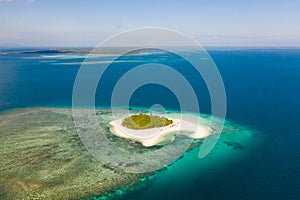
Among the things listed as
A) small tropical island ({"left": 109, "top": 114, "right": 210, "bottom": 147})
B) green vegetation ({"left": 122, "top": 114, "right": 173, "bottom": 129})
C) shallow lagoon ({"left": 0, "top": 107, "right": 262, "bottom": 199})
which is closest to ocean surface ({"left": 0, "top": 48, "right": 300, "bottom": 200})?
shallow lagoon ({"left": 0, "top": 107, "right": 262, "bottom": 199})

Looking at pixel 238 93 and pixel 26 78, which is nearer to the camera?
pixel 238 93

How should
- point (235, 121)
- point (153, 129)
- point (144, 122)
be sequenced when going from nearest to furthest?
point (153, 129), point (144, 122), point (235, 121)

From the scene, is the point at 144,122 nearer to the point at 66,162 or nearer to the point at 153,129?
the point at 153,129

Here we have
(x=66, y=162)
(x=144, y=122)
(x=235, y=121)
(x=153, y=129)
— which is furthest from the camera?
(x=235, y=121)

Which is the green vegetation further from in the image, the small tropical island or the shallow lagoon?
the shallow lagoon

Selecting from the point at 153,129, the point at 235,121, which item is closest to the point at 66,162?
the point at 153,129

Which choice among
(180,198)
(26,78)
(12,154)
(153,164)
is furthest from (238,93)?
(26,78)

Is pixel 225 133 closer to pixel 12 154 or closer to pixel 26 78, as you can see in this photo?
pixel 12 154
